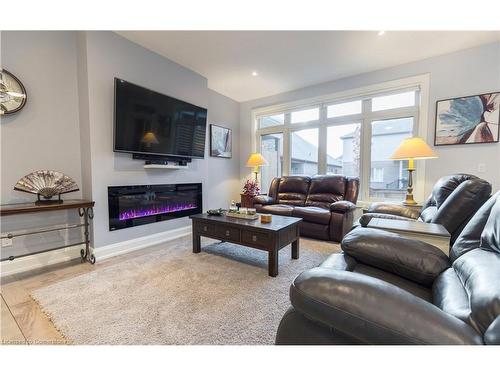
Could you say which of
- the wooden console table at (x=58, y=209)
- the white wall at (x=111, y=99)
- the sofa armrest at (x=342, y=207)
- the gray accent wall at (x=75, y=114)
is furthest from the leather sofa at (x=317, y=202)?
the wooden console table at (x=58, y=209)

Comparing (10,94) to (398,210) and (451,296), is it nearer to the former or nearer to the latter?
(451,296)

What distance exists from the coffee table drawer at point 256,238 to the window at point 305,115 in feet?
10.3

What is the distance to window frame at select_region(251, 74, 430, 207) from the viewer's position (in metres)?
3.33

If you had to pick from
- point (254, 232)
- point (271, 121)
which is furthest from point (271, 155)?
point (254, 232)

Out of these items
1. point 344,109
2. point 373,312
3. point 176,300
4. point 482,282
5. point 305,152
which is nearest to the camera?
point 373,312

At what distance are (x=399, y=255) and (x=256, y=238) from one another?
4.25 feet

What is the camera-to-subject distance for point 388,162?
371 cm

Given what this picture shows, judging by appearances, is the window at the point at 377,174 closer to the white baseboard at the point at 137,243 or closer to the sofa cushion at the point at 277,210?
the sofa cushion at the point at 277,210

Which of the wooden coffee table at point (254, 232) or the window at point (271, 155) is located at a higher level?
the window at point (271, 155)

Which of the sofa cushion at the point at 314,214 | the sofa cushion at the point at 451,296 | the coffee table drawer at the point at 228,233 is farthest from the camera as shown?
the sofa cushion at the point at 314,214

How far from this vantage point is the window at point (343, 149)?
4020 mm

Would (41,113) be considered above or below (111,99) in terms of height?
below
